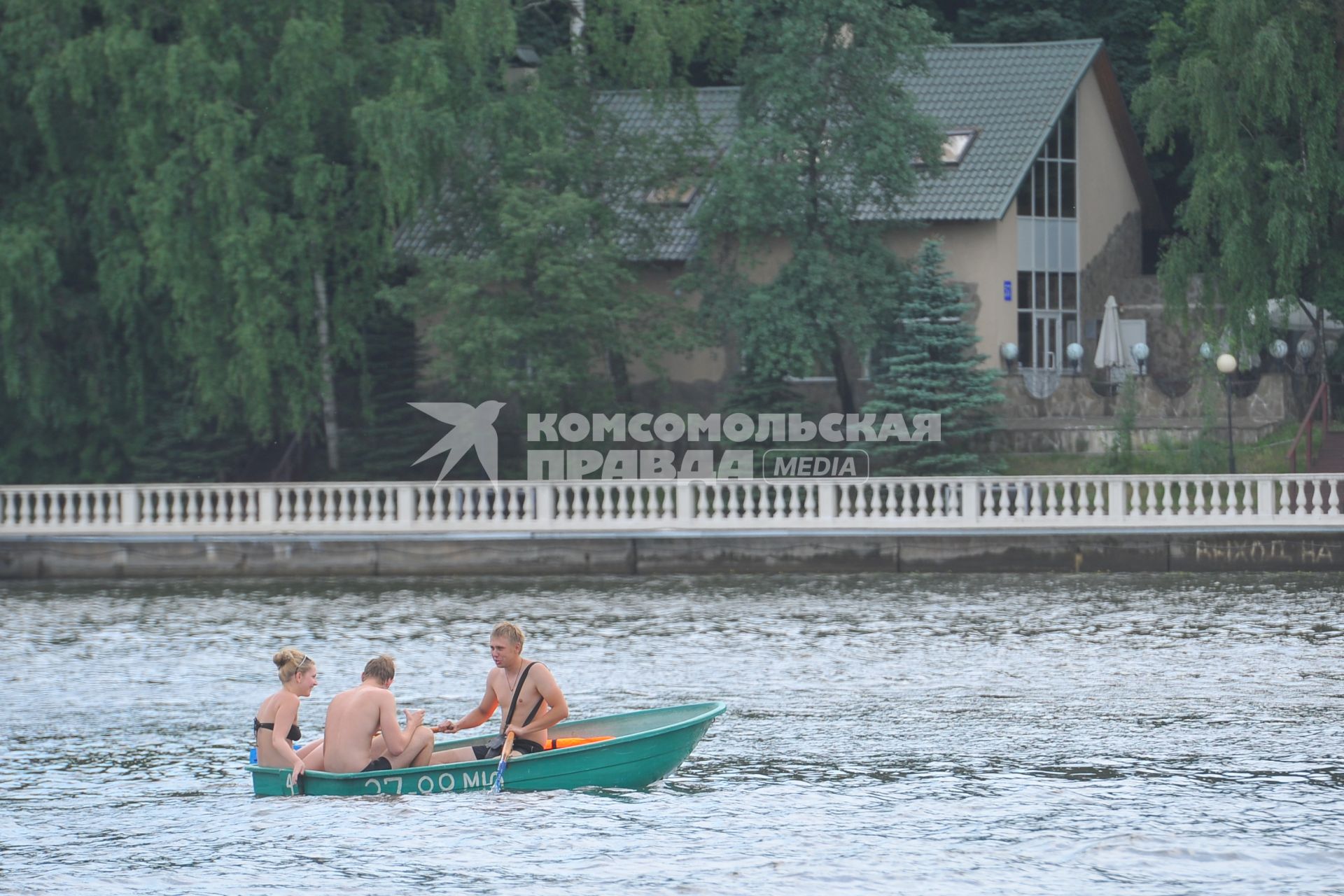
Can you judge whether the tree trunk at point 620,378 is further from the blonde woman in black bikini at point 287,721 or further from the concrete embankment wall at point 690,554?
the blonde woman in black bikini at point 287,721

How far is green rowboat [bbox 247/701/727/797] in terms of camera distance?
47.4 feet

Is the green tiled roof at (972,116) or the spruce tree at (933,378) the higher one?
the green tiled roof at (972,116)

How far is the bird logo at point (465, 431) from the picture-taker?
40688mm

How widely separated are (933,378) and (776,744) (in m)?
21.5

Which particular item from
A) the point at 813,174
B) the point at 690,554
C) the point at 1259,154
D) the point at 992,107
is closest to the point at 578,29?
the point at 813,174

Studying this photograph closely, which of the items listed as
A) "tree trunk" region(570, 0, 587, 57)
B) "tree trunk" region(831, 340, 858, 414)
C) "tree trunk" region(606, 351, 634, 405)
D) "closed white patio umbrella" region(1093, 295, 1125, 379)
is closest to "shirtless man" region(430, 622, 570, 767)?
"tree trunk" region(606, 351, 634, 405)

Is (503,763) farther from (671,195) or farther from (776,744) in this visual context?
(671,195)

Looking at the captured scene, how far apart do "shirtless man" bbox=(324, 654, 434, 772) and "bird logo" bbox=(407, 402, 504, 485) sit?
994 inches

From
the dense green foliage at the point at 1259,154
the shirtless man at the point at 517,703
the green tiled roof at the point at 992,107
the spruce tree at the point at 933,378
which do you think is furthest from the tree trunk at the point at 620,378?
the shirtless man at the point at 517,703

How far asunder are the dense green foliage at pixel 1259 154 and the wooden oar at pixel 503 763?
2472cm

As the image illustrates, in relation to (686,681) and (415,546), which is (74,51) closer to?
(415,546)

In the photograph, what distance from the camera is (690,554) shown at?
32.3m

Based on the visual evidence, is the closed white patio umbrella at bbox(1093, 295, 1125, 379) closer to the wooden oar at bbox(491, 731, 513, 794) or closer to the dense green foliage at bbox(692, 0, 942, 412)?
the dense green foliage at bbox(692, 0, 942, 412)

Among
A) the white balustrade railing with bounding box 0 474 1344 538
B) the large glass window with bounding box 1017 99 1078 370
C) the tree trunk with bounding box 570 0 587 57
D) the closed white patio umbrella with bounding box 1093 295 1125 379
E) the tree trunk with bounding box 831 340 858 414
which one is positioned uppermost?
the tree trunk with bounding box 570 0 587 57
